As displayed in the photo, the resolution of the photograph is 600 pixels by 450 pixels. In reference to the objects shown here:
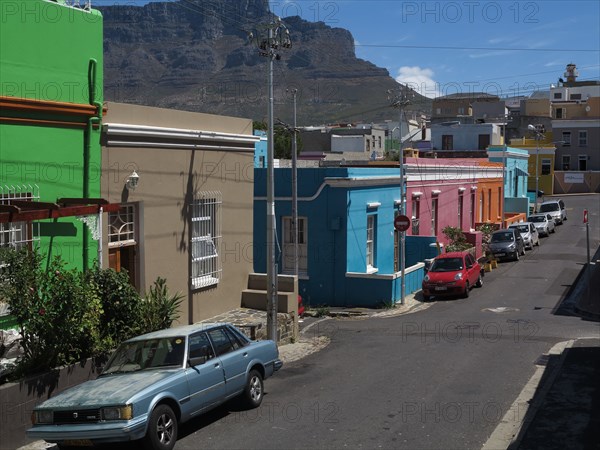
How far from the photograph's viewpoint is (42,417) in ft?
31.2

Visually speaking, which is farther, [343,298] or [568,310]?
[343,298]

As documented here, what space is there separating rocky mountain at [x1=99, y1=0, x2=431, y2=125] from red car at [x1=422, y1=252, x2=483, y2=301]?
257 ft

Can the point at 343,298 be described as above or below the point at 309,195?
below

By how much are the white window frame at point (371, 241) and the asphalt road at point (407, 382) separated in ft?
11.4

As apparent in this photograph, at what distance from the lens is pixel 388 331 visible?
20766 millimetres

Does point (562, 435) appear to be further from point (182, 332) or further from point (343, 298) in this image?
point (343, 298)

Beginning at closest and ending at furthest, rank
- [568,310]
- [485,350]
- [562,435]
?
[562,435], [485,350], [568,310]

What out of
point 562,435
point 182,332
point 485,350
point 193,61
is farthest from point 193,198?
point 193,61

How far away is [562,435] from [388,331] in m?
10.3

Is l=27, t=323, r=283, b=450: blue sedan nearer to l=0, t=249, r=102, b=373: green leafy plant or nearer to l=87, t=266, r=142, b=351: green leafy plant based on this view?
l=0, t=249, r=102, b=373: green leafy plant

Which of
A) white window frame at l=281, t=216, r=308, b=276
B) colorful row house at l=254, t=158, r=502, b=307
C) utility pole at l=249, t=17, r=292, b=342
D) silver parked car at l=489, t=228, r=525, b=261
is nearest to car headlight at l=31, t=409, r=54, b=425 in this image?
utility pole at l=249, t=17, r=292, b=342

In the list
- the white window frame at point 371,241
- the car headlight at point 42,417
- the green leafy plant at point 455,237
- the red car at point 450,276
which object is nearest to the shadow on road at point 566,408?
the car headlight at point 42,417

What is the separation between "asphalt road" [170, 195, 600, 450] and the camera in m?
10.6

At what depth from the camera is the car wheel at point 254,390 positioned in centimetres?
1182
